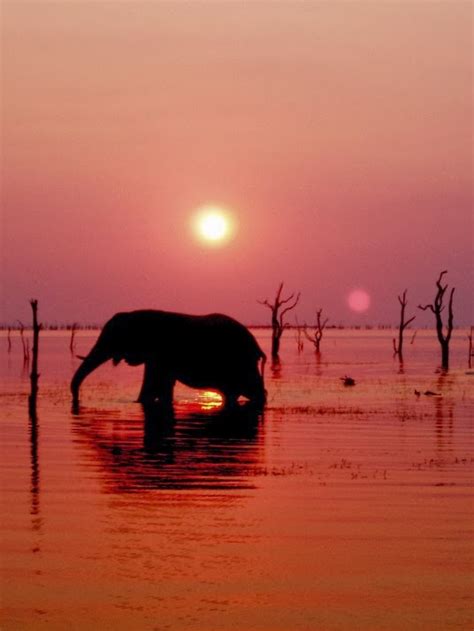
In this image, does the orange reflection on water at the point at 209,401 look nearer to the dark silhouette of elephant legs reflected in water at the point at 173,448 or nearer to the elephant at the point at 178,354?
the elephant at the point at 178,354

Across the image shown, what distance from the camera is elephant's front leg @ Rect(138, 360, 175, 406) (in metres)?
29.9

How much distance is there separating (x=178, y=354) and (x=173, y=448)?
443 inches

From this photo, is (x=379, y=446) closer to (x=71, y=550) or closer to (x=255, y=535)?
(x=255, y=535)

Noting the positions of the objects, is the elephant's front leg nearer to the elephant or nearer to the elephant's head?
the elephant

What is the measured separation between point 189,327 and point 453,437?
11259 millimetres

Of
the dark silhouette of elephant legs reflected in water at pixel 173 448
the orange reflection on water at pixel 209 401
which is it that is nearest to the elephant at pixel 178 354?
the orange reflection on water at pixel 209 401

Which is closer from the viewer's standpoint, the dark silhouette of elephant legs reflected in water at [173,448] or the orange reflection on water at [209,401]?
the dark silhouette of elephant legs reflected in water at [173,448]

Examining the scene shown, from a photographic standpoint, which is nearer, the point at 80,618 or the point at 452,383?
the point at 80,618

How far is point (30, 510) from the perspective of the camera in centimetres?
1320

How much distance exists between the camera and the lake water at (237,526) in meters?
9.35

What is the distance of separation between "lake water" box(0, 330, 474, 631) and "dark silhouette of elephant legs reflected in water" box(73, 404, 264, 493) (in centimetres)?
5

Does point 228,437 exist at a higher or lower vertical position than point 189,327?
lower

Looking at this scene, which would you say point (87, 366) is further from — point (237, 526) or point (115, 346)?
point (237, 526)

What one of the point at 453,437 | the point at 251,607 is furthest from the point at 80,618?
the point at 453,437
